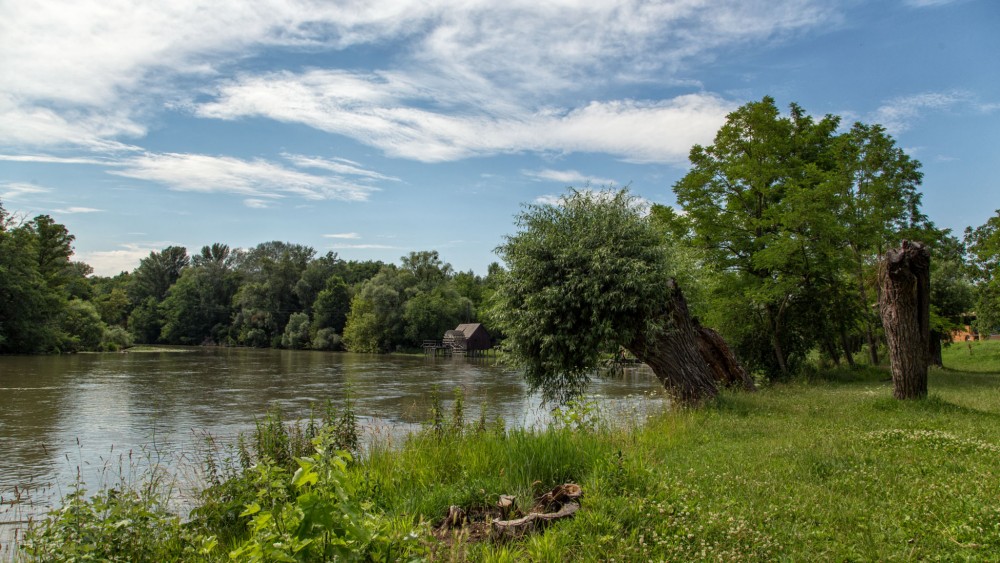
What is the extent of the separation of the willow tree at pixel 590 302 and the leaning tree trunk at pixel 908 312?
3.39 meters

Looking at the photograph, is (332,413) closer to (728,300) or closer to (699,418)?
(699,418)

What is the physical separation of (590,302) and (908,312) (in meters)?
5.81

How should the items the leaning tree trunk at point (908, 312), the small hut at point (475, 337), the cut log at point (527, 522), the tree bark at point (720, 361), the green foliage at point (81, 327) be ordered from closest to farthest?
the cut log at point (527, 522) < the leaning tree trunk at point (908, 312) < the tree bark at point (720, 361) < the green foliage at point (81, 327) < the small hut at point (475, 337)

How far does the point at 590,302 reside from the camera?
12.7m

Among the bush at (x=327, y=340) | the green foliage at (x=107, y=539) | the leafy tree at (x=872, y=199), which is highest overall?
the leafy tree at (x=872, y=199)

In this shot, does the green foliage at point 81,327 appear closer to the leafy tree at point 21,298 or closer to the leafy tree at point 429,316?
the leafy tree at point 21,298

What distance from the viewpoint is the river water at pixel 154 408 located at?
12.2 m

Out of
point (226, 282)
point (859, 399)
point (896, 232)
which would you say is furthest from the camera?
point (226, 282)

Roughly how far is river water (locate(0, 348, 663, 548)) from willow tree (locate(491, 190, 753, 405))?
130cm

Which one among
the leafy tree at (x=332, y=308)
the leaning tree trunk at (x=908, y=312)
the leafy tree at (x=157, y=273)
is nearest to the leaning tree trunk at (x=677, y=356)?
the leaning tree trunk at (x=908, y=312)

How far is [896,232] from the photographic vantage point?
21469 mm

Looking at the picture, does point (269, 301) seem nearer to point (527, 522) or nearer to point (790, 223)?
point (790, 223)

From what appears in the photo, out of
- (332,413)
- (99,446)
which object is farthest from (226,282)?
(332,413)

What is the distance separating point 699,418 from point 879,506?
535 cm
